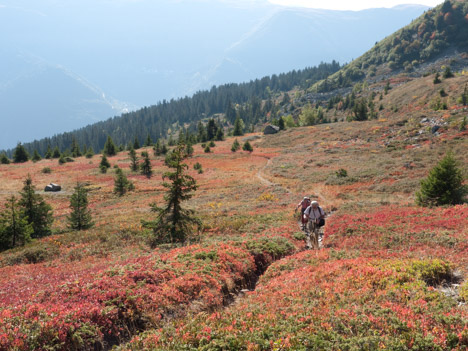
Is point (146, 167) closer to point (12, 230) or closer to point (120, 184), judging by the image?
point (120, 184)

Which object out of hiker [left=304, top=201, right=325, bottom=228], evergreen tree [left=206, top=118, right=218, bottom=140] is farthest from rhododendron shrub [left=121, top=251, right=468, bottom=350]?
evergreen tree [left=206, top=118, right=218, bottom=140]

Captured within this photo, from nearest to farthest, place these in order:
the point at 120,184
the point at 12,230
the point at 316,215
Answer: the point at 316,215 < the point at 12,230 < the point at 120,184

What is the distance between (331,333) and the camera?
6195mm

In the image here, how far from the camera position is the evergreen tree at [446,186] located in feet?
63.9

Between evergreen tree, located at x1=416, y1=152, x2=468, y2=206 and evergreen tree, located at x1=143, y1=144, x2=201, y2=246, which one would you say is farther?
evergreen tree, located at x1=416, y1=152, x2=468, y2=206

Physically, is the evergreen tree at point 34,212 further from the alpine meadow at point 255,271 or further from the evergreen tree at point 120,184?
the evergreen tree at point 120,184

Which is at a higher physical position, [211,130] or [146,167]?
[211,130]

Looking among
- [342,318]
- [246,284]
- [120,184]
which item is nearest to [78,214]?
[246,284]

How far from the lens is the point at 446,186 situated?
65.0 feet

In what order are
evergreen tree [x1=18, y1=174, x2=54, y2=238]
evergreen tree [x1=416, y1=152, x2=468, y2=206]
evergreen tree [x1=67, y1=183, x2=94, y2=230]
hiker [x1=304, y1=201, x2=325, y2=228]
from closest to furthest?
hiker [x1=304, y1=201, x2=325, y2=228] < evergreen tree [x1=416, y1=152, x2=468, y2=206] < evergreen tree [x1=18, y1=174, x2=54, y2=238] < evergreen tree [x1=67, y1=183, x2=94, y2=230]

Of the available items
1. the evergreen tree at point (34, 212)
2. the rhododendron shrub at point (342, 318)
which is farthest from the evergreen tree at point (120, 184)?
the rhododendron shrub at point (342, 318)

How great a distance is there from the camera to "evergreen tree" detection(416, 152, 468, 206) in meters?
19.5

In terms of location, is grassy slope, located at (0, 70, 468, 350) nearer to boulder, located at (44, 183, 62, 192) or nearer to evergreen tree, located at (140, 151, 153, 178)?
boulder, located at (44, 183, 62, 192)

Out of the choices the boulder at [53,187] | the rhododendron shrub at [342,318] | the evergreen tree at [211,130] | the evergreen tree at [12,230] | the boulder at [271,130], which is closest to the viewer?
the rhododendron shrub at [342,318]
